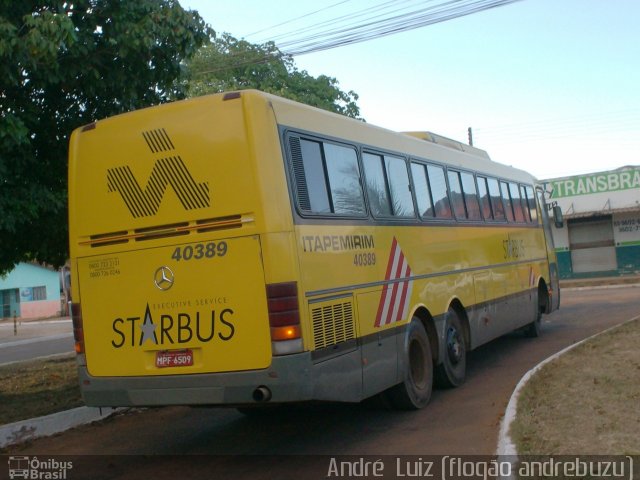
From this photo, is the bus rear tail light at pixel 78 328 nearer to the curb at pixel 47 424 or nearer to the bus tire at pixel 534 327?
the curb at pixel 47 424

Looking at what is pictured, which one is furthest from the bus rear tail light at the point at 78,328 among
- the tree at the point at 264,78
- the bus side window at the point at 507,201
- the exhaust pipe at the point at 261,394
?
the tree at the point at 264,78

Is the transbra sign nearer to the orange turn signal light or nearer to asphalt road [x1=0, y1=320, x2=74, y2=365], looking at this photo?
asphalt road [x1=0, y1=320, x2=74, y2=365]

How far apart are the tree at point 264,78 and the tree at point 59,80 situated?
1925cm

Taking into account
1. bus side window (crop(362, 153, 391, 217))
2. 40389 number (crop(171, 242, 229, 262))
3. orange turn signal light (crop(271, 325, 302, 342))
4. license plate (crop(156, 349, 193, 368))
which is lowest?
license plate (crop(156, 349, 193, 368))

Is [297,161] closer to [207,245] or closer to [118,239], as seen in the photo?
[207,245]

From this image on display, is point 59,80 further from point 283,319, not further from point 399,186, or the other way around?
point 283,319

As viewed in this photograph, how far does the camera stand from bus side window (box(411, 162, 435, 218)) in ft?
Answer: 33.0

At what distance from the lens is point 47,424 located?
959cm

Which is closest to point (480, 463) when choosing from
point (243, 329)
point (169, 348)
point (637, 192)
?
point (243, 329)

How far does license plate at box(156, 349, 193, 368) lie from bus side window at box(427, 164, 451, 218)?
459 cm

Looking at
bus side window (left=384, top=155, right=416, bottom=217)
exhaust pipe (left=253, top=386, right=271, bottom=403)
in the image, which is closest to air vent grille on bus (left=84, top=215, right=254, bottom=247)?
exhaust pipe (left=253, top=386, right=271, bottom=403)

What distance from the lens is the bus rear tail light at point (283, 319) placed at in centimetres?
672

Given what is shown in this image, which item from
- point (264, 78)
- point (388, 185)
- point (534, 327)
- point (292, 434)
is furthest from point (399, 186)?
point (264, 78)

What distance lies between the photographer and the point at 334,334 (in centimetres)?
730
